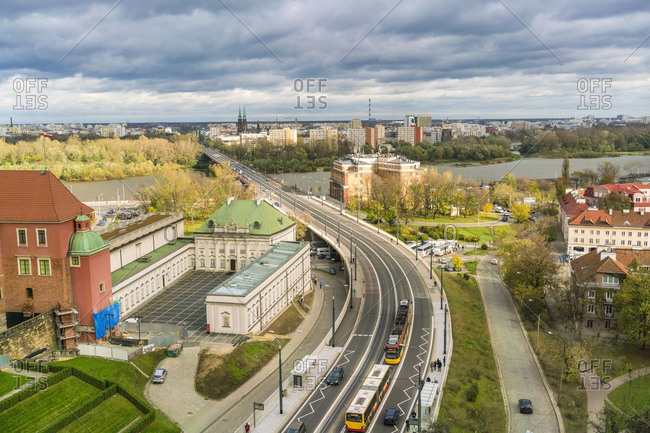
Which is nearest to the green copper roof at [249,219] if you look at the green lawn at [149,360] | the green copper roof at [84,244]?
the green copper roof at [84,244]

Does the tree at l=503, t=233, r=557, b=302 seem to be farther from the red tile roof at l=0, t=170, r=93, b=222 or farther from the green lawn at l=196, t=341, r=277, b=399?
the red tile roof at l=0, t=170, r=93, b=222

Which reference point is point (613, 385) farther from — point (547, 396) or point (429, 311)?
point (429, 311)

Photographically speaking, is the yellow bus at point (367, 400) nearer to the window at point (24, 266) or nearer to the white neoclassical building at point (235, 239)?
the window at point (24, 266)

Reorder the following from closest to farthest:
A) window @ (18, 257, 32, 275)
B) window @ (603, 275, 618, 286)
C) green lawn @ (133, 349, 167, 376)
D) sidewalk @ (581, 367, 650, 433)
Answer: green lawn @ (133, 349, 167, 376) < sidewalk @ (581, 367, 650, 433) < window @ (18, 257, 32, 275) < window @ (603, 275, 618, 286)

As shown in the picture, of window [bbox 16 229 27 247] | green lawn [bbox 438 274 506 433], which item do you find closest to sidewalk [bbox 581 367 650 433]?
green lawn [bbox 438 274 506 433]

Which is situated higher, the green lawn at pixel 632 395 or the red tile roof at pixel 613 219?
the red tile roof at pixel 613 219

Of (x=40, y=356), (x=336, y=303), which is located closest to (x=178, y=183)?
(x=336, y=303)

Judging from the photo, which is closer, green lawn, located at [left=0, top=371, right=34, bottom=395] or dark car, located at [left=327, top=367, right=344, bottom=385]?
green lawn, located at [left=0, top=371, right=34, bottom=395]
